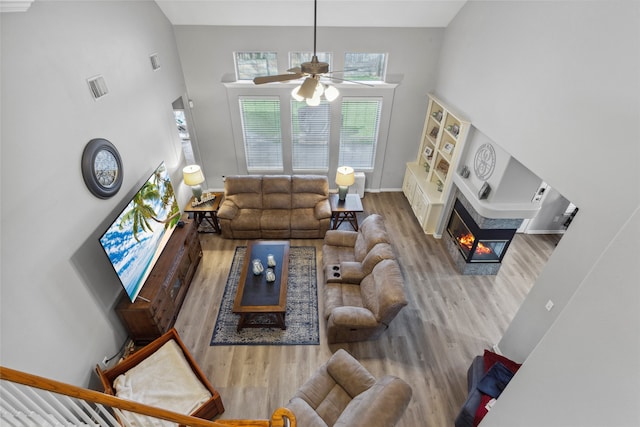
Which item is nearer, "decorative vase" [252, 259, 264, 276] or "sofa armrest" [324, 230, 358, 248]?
"decorative vase" [252, 259, 264, 276]

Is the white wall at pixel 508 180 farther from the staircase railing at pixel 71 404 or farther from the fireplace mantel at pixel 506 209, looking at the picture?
the staircase railing at pixel 71 404

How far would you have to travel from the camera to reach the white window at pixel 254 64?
5.64 m

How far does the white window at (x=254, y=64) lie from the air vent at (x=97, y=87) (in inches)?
110

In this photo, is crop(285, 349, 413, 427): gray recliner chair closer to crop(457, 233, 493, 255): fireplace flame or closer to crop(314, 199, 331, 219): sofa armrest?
crop(314, 199, 331, 219): sofa armrest

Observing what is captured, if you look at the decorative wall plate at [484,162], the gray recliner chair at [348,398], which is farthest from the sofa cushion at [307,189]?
the gray recliner chair at [348,398]

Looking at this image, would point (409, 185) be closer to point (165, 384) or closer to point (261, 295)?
point (261, 295)

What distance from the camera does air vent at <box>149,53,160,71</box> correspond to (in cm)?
451

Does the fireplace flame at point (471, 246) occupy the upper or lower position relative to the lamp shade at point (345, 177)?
lower

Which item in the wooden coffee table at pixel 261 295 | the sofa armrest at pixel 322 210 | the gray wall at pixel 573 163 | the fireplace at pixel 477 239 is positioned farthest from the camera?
the sofa armrest at pixel 322 210

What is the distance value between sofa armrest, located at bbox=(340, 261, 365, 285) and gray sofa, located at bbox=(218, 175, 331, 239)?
1.31 meters

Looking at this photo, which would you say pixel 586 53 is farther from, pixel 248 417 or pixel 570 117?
pixel 248 417

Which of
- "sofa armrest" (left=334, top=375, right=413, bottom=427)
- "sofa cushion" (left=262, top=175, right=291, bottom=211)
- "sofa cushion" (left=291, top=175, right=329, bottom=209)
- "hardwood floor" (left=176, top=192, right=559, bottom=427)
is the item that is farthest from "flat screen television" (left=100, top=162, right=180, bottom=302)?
"sofa armrest" (left=334, top=375, right=413, bottom=427)

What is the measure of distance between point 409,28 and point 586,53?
334cm

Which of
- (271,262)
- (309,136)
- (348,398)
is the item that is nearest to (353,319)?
(348,398)
